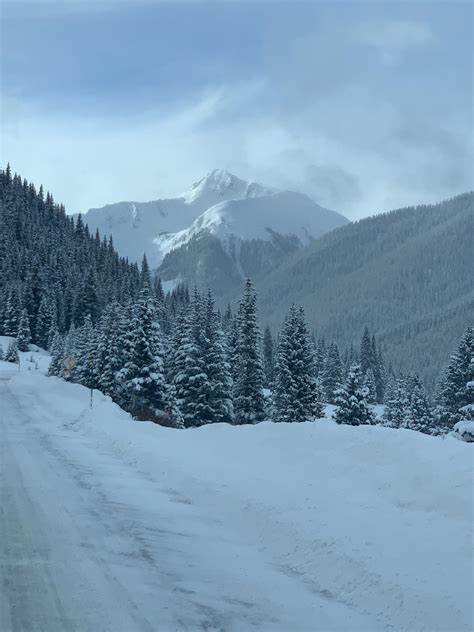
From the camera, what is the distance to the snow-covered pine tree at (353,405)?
105ft

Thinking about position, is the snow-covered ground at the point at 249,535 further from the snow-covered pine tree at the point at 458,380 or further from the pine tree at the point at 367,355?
the pine tree at the point at 367,355

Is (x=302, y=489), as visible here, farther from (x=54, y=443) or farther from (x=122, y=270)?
(x=122, y=270)

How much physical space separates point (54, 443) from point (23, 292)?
316ft

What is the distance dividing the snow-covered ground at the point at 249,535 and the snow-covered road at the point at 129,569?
0.9 inches

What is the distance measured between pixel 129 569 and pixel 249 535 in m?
2.07

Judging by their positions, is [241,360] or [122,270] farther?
[122,270]

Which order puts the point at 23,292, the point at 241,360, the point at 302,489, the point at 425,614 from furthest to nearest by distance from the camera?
the point at 23,292 < the point at 241,360 < the point at 302,489 < the point at 425,614

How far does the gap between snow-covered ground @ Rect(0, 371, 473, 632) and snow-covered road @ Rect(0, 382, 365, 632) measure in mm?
22

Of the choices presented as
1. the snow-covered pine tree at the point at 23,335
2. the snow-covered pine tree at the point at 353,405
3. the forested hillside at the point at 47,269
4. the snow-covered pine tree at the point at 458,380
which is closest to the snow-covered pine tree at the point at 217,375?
the snow-covered pine tree at the point at 353,405

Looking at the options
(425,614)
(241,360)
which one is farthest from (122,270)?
(425,614)

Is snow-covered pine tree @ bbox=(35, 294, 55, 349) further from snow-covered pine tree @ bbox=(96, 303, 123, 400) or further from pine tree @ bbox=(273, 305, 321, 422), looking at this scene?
pine tree @ bbox=(273, 305, 321, 422)

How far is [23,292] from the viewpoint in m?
106

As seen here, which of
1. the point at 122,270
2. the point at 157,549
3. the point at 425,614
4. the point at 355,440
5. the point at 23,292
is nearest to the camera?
the point at 425,614

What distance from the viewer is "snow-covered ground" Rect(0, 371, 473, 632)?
19.0 feet
